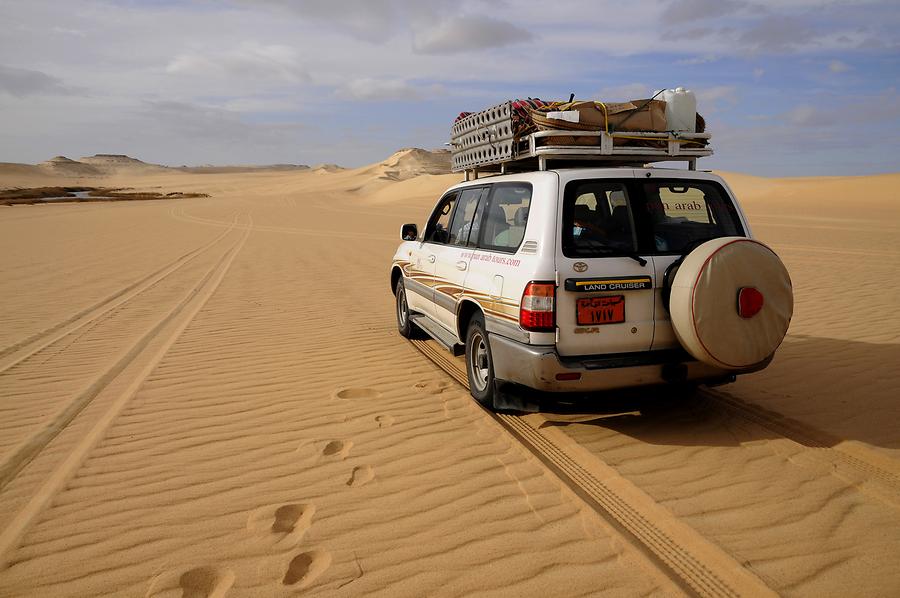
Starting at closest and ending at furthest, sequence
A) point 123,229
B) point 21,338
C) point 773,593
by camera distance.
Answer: point 773,593, point 21,338, point 123,229

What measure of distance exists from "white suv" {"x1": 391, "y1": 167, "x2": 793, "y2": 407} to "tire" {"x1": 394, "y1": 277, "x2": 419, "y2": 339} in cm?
259

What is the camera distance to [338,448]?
4328 mm

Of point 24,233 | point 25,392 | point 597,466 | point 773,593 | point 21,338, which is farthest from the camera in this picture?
point 24,233

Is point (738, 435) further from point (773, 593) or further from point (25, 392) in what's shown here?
point (25, 392)

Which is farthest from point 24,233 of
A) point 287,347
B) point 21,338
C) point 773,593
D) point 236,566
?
point 773,593

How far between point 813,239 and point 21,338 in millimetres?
18431

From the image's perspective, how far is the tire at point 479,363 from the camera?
477 cm

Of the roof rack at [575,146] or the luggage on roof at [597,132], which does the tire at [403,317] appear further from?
the luggage on roof at [597,132]

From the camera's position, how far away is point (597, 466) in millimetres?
3955

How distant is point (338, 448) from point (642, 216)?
2666 mm

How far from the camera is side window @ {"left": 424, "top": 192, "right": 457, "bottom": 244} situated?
6.12 meters

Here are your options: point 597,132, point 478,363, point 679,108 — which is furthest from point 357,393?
point 679,108

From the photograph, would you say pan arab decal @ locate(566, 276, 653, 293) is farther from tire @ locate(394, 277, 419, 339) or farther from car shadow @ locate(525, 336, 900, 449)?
tire @ locate(394, 277, 419, 339)

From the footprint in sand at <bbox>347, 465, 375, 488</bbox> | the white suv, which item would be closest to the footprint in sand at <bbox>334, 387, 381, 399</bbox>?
the white suv
